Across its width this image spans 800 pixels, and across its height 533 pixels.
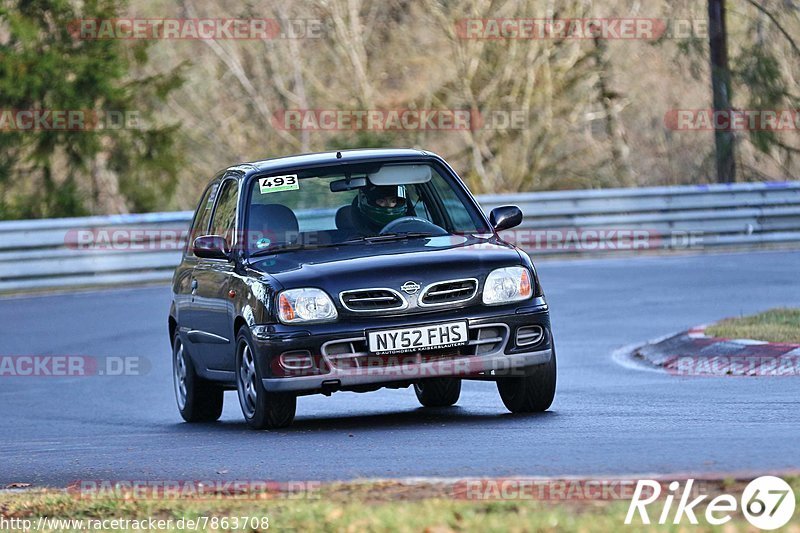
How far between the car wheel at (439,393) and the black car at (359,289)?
77 millimetres

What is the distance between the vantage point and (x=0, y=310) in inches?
802

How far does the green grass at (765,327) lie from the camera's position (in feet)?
42.5

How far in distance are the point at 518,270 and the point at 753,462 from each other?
10.1 ft

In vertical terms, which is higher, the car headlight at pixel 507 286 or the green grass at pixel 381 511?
the car headlight at pixel 507 286

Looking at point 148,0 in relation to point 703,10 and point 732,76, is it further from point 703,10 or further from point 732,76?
point 732,76

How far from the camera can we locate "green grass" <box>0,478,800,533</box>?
5.56m

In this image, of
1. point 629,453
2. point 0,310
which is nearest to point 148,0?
point 0,310
